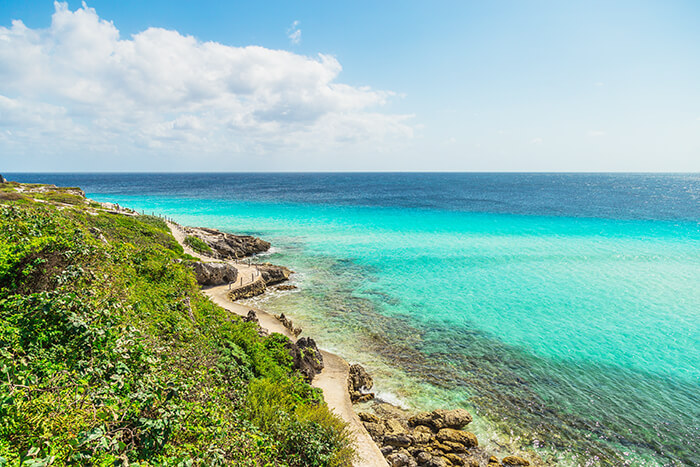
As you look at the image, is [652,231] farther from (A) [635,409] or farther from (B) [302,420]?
(B) [302,420]

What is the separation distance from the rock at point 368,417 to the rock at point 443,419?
5.55ft

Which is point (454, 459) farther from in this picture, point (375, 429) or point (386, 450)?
point (375, 429)

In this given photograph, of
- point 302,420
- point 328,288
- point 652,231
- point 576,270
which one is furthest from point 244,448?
point 652,231

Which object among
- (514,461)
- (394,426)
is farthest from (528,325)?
(394,426)

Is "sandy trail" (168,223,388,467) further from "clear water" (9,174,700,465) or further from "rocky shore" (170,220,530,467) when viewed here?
"clear water" (9,174,700,465)

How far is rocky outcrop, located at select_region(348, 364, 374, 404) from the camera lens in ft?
60.1

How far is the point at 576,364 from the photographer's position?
22266 millimetres

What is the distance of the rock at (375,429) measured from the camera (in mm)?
15211

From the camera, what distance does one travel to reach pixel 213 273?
31.7 metres

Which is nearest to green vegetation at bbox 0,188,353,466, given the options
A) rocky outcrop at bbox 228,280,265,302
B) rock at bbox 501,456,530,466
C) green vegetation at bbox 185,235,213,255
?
rock at bbox 501,456,530,466

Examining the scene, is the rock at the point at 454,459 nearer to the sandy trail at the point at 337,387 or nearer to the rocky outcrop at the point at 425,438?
the rocky outcrop at the point at 425,438

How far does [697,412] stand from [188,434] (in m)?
24.7

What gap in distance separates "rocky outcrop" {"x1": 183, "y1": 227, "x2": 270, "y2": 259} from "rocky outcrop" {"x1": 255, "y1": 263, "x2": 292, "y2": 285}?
9142 millimetres

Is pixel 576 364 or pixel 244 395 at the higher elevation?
pixel 244 395
